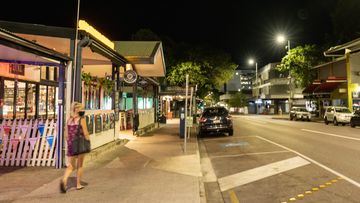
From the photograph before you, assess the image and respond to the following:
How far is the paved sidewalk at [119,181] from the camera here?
673cm

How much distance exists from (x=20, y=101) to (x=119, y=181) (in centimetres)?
785

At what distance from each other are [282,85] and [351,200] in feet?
227

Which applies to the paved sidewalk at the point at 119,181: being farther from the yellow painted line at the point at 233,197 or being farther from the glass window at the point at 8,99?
the glass window at the point at 8,99

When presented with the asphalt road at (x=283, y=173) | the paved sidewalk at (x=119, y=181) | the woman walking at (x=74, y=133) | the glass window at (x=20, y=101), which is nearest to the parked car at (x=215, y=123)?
the asphalt road at (x=283, y=173)

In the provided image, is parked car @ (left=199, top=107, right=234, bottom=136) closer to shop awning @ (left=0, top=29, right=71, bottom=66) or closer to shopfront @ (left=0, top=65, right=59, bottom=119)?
shopfront @ (left=0, top=65, right=59, bottom=119)

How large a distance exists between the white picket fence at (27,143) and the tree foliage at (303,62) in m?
37.9

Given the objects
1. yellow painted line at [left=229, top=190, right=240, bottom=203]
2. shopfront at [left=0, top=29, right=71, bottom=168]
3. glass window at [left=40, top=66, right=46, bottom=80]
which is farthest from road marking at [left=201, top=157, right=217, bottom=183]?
glass window at [left=40, top=66, right=46, bottom=80]

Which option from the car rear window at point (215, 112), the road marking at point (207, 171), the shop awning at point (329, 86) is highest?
the shop awning at point (329, 86)

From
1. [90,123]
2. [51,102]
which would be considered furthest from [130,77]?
[90,123]

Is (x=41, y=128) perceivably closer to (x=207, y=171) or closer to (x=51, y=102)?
(x=207, y=171)

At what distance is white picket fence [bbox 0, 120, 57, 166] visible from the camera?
32.0 feet

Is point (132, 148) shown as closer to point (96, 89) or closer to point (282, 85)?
point (96, 89)

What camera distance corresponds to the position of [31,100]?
582 inches

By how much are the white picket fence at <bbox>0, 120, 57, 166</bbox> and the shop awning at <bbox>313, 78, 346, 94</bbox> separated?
116 feet
